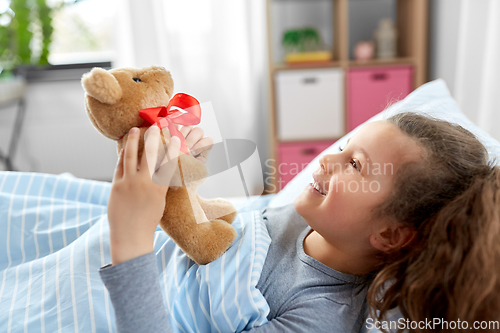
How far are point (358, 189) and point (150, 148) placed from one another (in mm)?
348

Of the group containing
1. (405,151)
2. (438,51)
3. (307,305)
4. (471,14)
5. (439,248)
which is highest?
(471,14)

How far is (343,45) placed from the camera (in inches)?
76.7

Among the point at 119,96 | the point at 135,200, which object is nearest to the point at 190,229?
the point at 135,200

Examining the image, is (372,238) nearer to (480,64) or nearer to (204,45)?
(480,64)

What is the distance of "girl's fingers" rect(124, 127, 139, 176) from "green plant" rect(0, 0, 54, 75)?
231 cm

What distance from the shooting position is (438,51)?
1.98 m

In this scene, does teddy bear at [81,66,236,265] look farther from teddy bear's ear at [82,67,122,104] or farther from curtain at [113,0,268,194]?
curtain at [113,0,268,194]

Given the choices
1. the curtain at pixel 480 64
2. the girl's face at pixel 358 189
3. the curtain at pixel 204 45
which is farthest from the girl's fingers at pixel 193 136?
the curtain at pixel 204 45

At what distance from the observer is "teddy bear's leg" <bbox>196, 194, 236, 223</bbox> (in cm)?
67

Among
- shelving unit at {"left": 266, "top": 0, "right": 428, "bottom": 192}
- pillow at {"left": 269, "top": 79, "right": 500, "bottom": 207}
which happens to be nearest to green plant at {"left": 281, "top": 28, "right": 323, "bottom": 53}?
shelving unit at {"left": 266, "top": 0, "right": 428, "bottom": 192}

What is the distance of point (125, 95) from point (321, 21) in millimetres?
2019

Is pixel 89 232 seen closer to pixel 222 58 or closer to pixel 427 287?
pixel 427 287

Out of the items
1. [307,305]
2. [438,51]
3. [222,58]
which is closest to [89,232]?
[307,305]

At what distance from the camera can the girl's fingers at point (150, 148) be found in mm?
537
